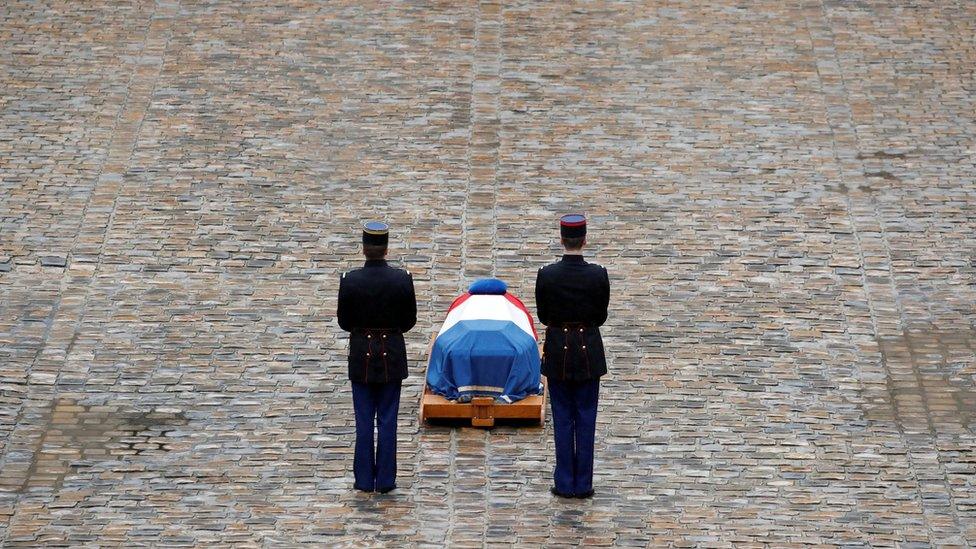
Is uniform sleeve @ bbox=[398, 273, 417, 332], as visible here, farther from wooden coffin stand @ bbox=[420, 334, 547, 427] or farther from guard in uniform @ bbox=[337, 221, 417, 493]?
wooden coffin stand @ bbox=[420, 334, 547, 427]

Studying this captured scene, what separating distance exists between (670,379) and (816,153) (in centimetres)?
474

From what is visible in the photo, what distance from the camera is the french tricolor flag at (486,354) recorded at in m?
10.5

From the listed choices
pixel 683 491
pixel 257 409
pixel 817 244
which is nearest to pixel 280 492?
pixel 257 409

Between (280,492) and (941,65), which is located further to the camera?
(941,65)

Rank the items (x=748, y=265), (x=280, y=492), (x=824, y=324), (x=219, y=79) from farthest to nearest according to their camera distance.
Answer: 1. (x=219, y=79)
2. (x=748, y=265)
3. (x=824, y=324)
4. (x=280, y=492)

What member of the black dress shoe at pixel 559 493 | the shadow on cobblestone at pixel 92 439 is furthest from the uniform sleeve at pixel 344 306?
the shadow on cobblestone at pixel 92 439

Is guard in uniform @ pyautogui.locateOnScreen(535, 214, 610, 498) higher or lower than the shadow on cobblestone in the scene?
higher

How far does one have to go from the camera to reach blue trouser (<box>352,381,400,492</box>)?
9.88 meters

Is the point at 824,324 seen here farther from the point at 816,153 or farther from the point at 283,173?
the point at 283,173

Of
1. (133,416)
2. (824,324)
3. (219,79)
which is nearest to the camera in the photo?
(133,416)

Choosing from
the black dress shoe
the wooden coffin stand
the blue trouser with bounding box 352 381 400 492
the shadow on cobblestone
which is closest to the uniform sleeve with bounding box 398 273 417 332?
the blue trouser with bounding box 352 381 400 492

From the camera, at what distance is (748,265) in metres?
13.6

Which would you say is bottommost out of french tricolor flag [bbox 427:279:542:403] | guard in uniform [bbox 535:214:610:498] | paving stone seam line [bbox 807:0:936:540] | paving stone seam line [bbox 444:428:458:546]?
paving stone seam line [bbox 807:0:936:540]

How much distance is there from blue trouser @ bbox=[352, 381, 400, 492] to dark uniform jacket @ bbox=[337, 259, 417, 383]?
0.39ft
